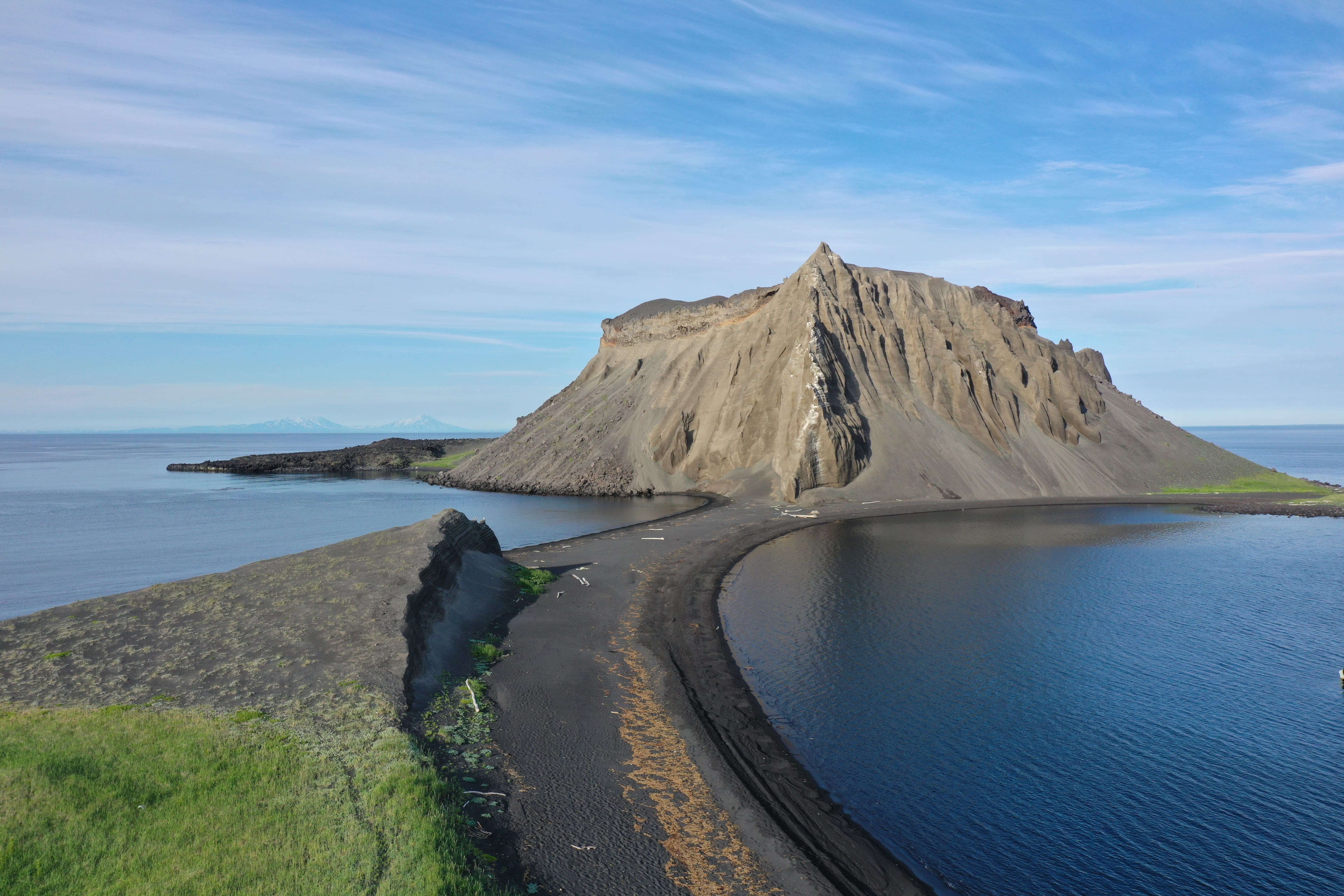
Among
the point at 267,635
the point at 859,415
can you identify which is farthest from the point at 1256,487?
the point at 267,635

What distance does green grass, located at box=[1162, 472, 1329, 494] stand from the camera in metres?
70.1

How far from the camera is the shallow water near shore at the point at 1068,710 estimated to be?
12.7 m

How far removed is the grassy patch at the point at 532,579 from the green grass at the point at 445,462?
255ft

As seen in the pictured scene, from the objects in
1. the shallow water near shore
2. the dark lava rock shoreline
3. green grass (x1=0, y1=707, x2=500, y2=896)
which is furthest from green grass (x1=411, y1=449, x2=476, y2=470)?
green grass (x1=0, y1=707, x2=500, y2=896)

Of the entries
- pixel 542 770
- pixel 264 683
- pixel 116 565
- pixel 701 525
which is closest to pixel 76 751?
pixel 264 683

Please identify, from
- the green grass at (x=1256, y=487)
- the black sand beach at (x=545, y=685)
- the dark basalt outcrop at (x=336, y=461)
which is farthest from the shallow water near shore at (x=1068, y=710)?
the dark basalt outcrop at (x=336, y=461)

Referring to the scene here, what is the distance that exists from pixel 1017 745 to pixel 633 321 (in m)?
84.8

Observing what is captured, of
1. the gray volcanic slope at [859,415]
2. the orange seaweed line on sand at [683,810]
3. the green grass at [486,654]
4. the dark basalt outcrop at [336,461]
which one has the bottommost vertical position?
the orange seaweed line on sand at [683,810]

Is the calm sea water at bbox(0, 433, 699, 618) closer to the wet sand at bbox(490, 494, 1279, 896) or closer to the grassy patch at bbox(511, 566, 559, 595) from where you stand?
the grassy patch at bbox(511, 566, 559, 595)

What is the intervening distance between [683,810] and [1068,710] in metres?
11.1

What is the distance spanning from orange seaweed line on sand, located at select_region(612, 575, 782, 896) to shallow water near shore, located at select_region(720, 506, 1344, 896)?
2749 mm

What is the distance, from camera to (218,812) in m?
11.5

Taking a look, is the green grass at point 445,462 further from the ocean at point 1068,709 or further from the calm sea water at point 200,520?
the ocean at point 1068,709

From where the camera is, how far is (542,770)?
1463 cm
